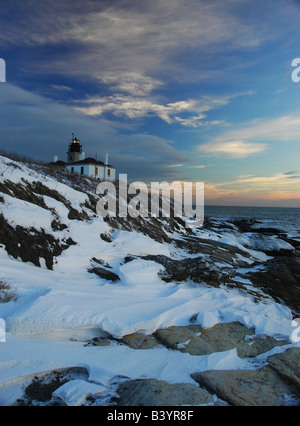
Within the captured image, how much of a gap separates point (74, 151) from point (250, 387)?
59.2 metres

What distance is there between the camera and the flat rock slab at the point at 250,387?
3.84 meters

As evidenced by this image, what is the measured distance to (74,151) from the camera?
5838 cm

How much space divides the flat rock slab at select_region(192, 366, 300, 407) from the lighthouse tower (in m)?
57.3

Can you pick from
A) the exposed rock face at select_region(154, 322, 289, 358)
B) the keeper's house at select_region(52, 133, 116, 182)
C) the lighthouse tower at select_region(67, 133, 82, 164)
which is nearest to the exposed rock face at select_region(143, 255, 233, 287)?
the exposed rock face at select_region(154, 322, 289, 358)

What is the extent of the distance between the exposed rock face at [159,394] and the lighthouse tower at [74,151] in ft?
188

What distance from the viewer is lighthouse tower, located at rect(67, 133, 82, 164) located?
189 ft

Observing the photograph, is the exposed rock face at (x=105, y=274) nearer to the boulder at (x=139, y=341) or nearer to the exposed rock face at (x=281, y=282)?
the boulder at (x=139, y=341)

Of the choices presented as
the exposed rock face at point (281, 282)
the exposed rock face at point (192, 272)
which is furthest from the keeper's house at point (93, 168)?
the exposed rock face at point (192, 272)

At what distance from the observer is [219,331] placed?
5.91 metres

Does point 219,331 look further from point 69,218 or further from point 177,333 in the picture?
point 69,218

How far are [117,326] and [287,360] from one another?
10.2ft

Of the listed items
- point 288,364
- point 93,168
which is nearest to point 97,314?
point 288,364

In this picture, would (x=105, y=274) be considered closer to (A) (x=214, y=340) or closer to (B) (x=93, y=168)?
(A) (x=214, y=340)
